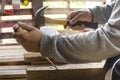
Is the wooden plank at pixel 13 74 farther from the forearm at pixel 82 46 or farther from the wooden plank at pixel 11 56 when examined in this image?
the forearm at pixel 82 46

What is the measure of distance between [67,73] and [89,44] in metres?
0.34

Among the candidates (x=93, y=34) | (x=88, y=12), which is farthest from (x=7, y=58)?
(x=93, y=34)

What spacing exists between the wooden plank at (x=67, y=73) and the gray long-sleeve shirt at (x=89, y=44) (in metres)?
0.27

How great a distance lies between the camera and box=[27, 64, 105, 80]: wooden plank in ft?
3.94

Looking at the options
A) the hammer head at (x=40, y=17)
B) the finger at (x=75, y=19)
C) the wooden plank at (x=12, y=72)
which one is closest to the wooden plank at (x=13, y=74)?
the wooden plank at (x=12, y=72)

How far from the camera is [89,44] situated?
91 cm

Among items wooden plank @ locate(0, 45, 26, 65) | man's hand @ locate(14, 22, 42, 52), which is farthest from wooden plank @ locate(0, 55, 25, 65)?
man's hand @ locate(14, 22, 42, 52)

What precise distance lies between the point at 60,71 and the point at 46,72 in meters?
0.07

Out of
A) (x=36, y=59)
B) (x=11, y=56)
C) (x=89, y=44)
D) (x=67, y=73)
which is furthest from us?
(x=11, y=56)

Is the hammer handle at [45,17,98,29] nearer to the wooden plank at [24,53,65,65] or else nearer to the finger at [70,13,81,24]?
the finger at [70,13,81,24]

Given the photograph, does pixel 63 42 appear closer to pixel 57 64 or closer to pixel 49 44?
pixel 49 44

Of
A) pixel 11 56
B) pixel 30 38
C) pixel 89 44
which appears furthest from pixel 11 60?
pixel 89 44

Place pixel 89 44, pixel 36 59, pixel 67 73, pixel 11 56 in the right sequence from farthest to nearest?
1. pixel 11 56
2. pixel 36 59
3. pixel 67 73
4. pixel 89 44

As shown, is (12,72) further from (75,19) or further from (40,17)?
(75,19)
